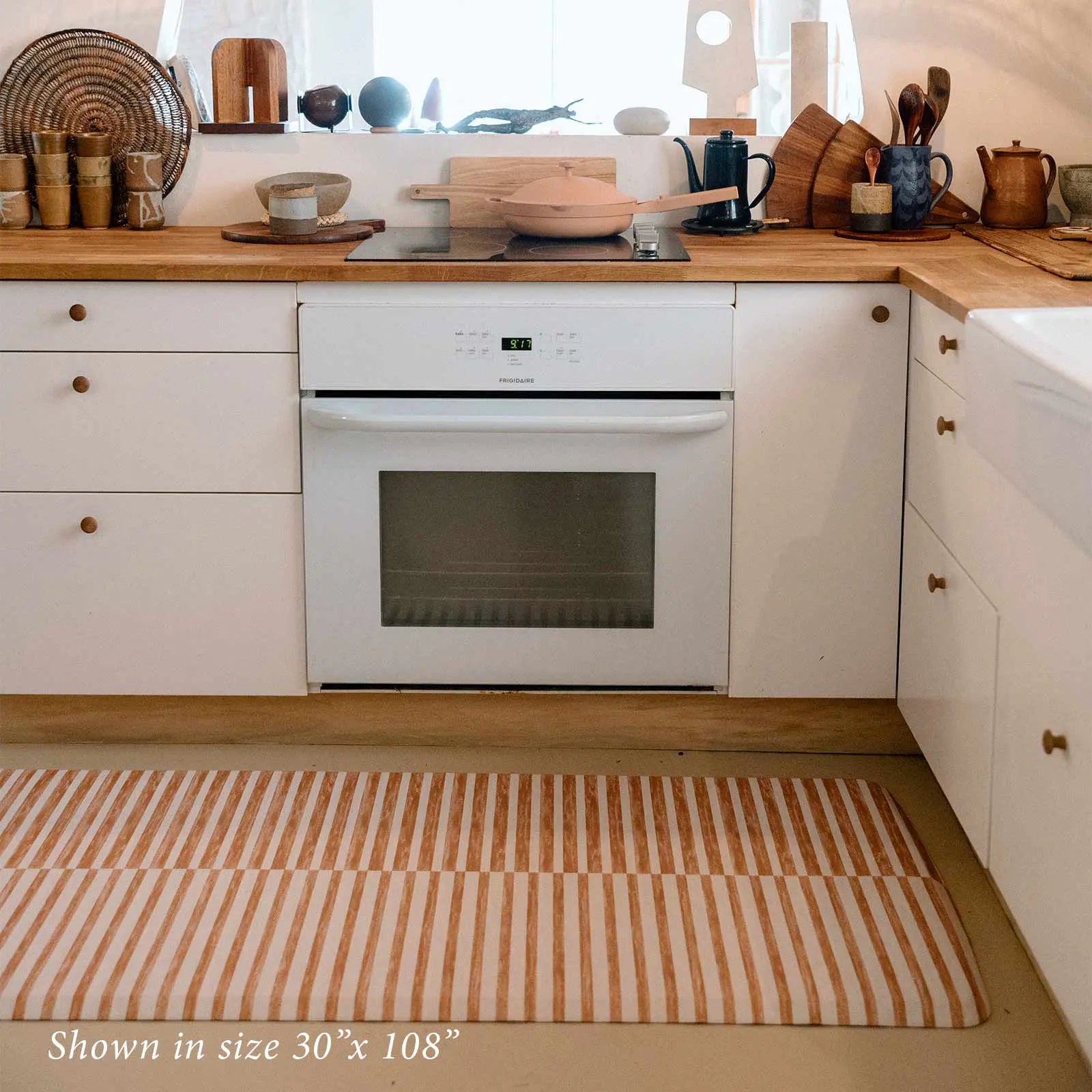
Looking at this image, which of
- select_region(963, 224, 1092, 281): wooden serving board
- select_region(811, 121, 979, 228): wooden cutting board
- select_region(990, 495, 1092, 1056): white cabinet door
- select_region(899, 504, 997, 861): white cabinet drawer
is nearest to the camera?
select_region(990, 495, 1092, 1056): white cabinet door

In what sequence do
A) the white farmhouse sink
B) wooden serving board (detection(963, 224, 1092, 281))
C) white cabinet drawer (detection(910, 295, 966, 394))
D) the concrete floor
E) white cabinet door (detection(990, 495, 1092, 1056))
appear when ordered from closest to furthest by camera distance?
1. the white farmhouse sink
2. white cabinet door (detection(990, 495, 1092, 1056))
3. the concrete floor
4. white cabinet drawer (detection(910, 295, 966, 394))
5. wooden serving board (detection(963, 224, 1092, 281))

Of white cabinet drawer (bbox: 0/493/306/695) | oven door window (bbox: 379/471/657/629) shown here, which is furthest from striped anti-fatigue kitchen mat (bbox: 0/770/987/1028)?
oven door window (bbox: 379/471/657/629)

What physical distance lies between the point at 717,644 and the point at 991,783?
26.4 inches

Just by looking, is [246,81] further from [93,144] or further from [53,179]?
[53,179]

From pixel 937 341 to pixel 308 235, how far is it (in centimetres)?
116

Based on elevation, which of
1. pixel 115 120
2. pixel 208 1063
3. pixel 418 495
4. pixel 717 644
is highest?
pixel 115 120

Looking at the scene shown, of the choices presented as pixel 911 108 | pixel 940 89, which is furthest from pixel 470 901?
pixel 940 89

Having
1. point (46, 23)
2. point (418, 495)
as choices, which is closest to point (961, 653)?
point (418, 495)

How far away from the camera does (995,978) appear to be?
1883 mm

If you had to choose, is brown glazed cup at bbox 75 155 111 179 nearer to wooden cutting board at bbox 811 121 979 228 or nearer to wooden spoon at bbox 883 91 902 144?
wooden cutting board at bbox 811 121 979 228

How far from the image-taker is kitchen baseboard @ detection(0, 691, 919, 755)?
8.32 feet

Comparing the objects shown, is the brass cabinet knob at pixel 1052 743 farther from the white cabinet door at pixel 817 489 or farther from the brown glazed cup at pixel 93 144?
the brown glazed cup at pixel 93 144

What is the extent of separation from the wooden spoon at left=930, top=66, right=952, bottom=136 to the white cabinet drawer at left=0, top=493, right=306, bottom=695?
1523 mm

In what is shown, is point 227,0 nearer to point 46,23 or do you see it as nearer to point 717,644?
point 46,23
